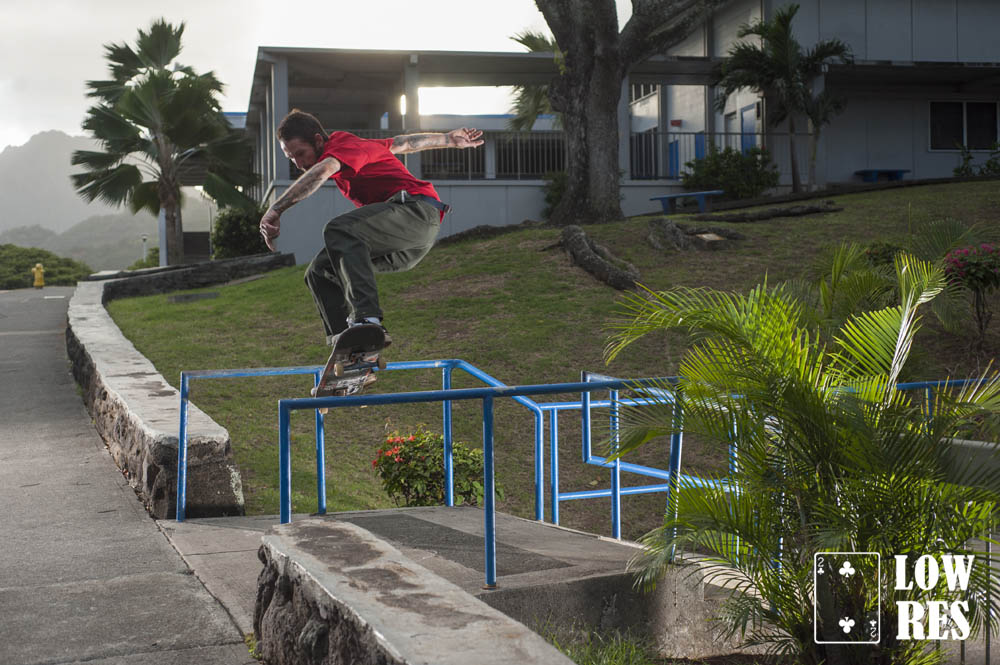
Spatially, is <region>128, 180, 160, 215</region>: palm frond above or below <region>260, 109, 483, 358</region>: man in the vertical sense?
above

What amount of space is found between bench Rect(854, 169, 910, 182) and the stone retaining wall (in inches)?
828

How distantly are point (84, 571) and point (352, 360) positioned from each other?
1732 mm

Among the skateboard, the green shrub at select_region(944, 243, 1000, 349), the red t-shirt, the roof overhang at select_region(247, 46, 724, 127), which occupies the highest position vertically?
the roof overhang at select_region(247, 46, 724, 127)

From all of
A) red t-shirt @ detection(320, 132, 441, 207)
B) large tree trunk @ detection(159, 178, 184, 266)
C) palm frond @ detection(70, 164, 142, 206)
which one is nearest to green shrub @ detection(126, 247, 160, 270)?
large tree trunk @ detection(159, 178, 184, 266)

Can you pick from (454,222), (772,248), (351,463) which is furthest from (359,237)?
(454,222)

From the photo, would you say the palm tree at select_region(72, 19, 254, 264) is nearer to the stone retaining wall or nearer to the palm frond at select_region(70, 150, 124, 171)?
the palm frond at select_region(70, 150, 124, 171)

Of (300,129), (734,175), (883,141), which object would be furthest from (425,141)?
(883,141)

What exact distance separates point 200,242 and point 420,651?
32.2 metres

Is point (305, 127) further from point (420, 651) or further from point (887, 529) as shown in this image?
point (887, 529)

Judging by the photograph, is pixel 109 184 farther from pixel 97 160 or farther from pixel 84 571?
pixel 84 571

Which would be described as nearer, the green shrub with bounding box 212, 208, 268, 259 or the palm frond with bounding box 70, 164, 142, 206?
the palm frond with bounding box 70, 164, 142, 206

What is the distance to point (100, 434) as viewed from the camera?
873 cm

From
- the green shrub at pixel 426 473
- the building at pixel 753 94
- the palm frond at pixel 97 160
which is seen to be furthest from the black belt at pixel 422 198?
the palm frond at pixel 97 160

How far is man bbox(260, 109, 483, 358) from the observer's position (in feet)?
15.7
